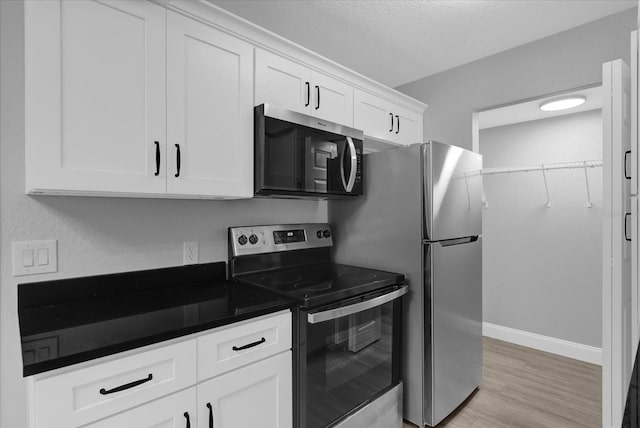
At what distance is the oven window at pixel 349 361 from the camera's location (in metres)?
1.52

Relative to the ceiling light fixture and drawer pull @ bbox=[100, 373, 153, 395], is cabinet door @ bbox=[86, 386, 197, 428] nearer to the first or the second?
drawer pull @ bbox=[100, 373, 153, 395]

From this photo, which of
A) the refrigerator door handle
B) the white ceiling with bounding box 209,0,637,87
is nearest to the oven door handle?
the refrigerator door handle

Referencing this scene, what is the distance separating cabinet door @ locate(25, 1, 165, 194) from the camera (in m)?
1.13

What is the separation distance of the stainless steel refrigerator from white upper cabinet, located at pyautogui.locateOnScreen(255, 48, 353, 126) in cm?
40

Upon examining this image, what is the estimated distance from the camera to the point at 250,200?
2086 mm

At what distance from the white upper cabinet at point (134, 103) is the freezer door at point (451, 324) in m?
1.23

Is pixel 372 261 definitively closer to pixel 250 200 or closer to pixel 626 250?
pixel 250 200

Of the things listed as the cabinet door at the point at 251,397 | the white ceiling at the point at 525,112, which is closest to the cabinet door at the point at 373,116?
the white ceiling at the point at 525,112

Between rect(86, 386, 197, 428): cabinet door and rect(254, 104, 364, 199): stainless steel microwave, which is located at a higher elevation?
rect(254, 104, 364, 199): stainless steel microwave

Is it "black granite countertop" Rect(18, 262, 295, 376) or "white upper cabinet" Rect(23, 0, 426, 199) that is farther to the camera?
"white upper cabinet" Rect(23, 0, 426, 199)

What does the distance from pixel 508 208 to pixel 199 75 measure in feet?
10.9

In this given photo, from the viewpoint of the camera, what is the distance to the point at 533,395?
2326 mm

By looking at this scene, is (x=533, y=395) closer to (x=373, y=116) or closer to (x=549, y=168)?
(x=549, y=168)

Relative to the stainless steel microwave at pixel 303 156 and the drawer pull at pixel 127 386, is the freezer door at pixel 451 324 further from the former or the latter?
the drawer pull at pixel 127 386
